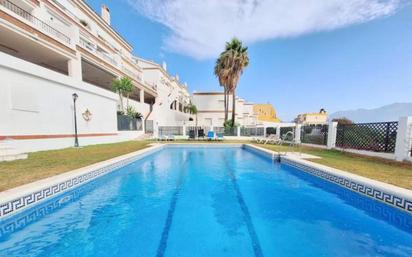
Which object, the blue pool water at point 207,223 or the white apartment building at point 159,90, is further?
the white apartment building at point 159,90

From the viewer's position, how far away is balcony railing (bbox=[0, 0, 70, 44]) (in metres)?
11.0

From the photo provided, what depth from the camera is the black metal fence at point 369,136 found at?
302 inches

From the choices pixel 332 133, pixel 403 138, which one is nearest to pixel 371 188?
pixel 403 138

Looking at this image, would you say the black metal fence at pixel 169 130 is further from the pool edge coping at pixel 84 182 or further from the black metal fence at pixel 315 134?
the pool edge coping at pixel 84 182

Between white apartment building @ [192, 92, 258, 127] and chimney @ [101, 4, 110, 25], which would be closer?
chimney @ [101, 4, 110, 25]

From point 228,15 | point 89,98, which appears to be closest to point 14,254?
point 89,98

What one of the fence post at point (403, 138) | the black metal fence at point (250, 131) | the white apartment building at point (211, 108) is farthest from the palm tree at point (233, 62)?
the fence post at point (403, 138)

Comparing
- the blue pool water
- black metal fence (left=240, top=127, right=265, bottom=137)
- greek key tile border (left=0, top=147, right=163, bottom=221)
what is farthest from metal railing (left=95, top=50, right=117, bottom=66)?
black metal fence (left=240, top=127, right=265, bottom=137)

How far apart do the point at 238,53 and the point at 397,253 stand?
22.8 metres

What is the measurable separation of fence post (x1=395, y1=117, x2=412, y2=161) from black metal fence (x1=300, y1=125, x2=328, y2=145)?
4.58 m

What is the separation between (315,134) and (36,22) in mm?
21455

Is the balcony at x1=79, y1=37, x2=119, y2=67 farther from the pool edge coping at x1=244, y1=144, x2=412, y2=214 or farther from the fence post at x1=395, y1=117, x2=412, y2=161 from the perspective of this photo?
the fence post at x1=395, y1=117, x2=412, y2=161

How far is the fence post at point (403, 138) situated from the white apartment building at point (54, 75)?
51.8 feet

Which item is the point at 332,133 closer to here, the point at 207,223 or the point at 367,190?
the point at 367,190
